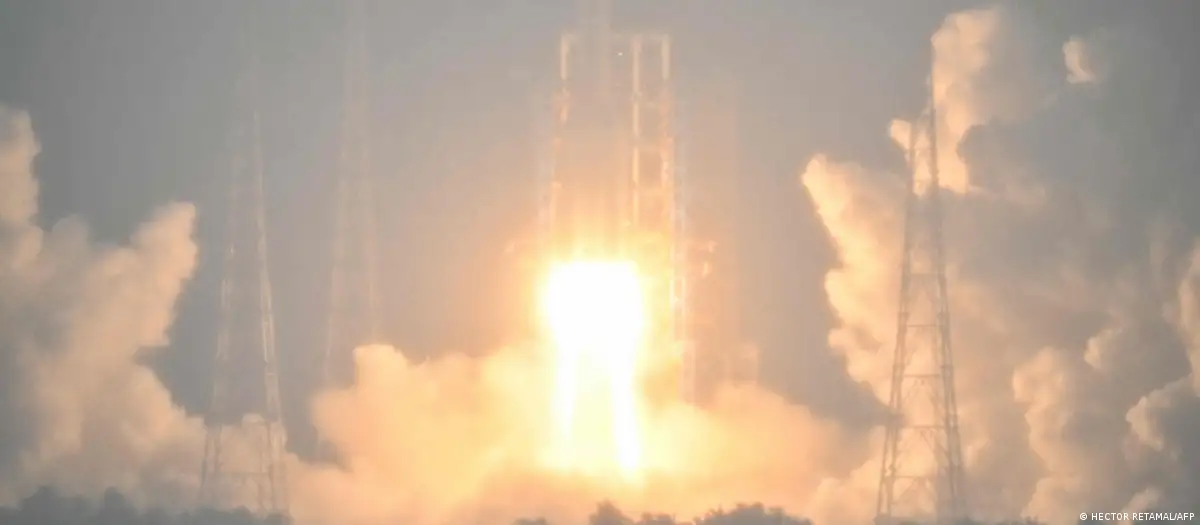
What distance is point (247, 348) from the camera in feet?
59.9

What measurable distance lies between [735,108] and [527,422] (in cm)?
449

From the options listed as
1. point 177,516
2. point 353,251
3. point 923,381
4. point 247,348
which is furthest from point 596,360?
point 177,516

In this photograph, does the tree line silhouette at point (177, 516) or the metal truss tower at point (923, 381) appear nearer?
the metal truss tower at point (923, 381)

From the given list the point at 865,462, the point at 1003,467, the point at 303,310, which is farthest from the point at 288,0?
the point at 1003,467

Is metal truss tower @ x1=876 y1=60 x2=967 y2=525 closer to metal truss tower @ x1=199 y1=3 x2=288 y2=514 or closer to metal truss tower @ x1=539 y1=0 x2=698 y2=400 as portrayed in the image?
metal truss tower @ x1=539 y1=0 x2=698 y2=400

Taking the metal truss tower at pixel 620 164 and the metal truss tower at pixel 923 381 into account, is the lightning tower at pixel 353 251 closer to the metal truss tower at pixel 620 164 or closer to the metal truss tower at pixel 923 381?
the metal truss tower at pixel 620 164

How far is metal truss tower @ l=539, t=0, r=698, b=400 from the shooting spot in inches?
712

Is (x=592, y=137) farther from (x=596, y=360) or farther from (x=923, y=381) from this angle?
(x=923, y=381)

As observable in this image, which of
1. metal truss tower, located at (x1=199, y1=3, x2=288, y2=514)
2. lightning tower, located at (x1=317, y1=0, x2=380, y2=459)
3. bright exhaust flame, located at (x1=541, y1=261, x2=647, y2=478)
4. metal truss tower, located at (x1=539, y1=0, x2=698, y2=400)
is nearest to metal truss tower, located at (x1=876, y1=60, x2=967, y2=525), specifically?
metal truss tower, located at (x1=539, y1=0, x2=698, y2=400)

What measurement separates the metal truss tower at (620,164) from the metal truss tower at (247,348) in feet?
11.1

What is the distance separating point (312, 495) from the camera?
18.3 metres

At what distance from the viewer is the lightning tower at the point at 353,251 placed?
18.4m

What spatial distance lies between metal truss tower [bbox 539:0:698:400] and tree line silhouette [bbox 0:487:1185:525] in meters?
1.61

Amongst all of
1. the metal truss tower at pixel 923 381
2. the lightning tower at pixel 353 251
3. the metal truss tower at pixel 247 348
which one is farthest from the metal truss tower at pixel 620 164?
the metal truss tower at pixel 247 348
